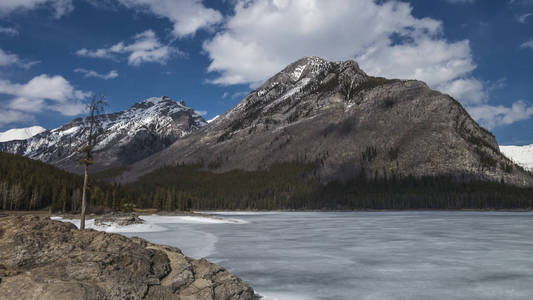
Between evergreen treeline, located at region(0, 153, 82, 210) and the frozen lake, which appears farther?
evergreen treeline, located at region(0, 153, 82, 210)

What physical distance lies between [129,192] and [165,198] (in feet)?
95.8

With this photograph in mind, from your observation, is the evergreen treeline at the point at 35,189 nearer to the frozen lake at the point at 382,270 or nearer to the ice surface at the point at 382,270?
the ice surface at the point at 382,270

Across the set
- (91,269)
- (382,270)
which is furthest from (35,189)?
(382,270)

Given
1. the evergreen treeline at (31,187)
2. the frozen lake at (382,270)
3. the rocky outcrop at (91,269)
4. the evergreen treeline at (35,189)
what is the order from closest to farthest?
the rocky outcrop at (91,269)
the frozen lake at (382,270)
the evergreen treeline at (31,187)
the evergreen treeline at (35,189)

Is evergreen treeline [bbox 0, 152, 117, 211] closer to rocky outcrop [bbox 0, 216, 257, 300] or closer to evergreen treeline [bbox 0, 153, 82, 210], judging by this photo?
evergreen treeline [bbox 0, 153, 82, 210]

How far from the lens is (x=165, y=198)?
150750mm

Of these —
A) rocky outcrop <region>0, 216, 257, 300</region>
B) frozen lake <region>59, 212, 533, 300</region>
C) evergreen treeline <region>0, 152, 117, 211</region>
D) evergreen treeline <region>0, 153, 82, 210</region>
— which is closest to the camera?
rocky outcrop <region>0, 216, 257, 300</region>

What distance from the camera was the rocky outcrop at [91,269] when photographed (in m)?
11.2

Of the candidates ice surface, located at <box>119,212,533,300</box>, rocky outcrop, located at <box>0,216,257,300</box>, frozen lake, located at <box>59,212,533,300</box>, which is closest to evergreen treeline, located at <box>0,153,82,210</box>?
frozen lake, located at <box>59,212,533,300</box>

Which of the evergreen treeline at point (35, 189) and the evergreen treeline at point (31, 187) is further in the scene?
the evergreen treeline at point (35, 189)

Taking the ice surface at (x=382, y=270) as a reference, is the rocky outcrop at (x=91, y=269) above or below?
above

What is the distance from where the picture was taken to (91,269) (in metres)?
12.4

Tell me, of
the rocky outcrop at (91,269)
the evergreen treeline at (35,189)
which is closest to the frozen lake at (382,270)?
the rocky outcrop at (91,269)

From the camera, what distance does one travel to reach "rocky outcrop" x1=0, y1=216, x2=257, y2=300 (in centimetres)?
1116
